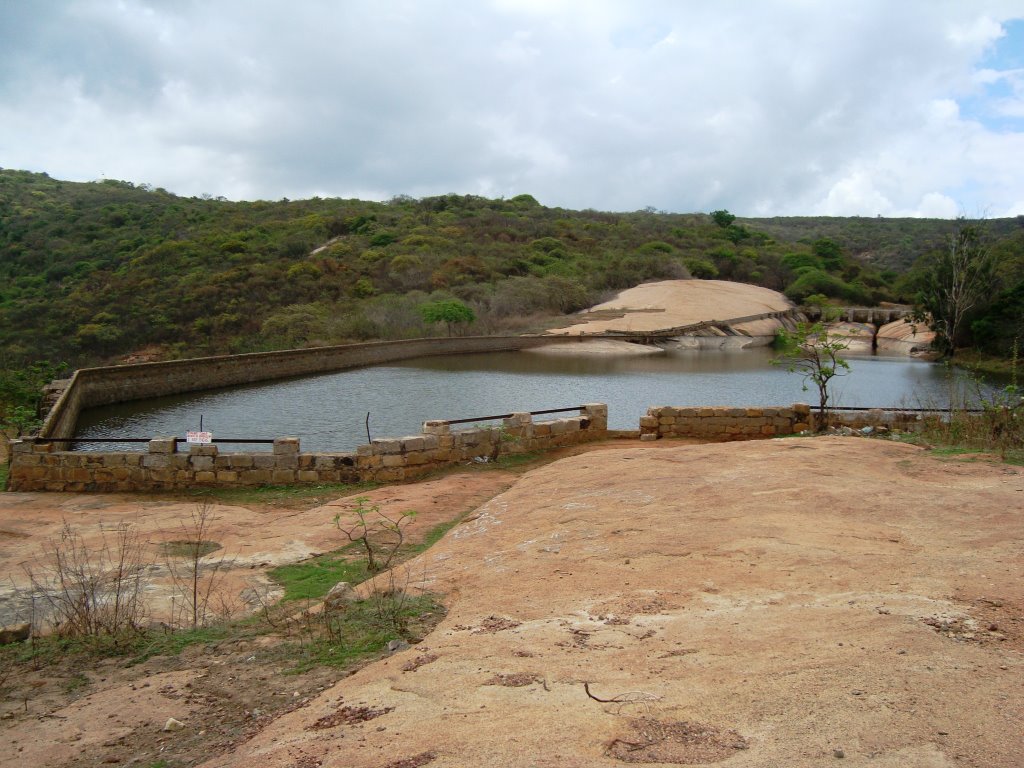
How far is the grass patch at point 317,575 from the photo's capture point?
24.0ft

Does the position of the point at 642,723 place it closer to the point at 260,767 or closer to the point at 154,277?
the point at 260,767

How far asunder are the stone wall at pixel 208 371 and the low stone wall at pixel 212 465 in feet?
15.1

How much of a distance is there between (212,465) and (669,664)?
1031 centimetres

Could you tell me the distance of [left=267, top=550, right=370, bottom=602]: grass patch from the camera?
7.30m

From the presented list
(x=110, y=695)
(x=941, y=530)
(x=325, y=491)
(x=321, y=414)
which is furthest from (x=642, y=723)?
(x=321, y=414)

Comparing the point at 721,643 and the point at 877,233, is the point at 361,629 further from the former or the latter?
the point at 877,233

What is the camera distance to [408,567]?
759 cm

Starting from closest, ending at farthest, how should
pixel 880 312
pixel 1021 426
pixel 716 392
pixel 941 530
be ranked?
pixel 941 530
pixel 1021 426
pixel 716 392
pixel 880 312

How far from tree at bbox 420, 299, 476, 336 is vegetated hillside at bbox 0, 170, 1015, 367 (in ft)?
1.66

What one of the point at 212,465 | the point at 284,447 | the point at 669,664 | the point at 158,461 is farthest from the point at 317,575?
the point at 158,461

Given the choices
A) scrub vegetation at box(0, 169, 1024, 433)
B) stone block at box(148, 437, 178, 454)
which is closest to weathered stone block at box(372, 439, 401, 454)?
stone block at box(148, 437, 178, 454)

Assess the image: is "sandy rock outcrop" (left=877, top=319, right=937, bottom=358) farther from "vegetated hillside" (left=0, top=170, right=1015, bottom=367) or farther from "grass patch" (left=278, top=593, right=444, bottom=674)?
"grass patch" (left=278, top=593, right=444, bottom=674)

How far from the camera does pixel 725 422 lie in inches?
571

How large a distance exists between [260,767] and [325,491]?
869cm
